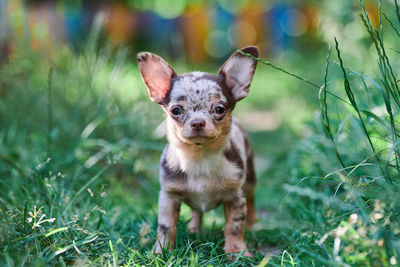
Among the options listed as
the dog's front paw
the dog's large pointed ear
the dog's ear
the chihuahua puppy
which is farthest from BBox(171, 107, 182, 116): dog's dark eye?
the dog's front paw

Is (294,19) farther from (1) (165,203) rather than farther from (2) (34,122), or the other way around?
(1) (165,203)

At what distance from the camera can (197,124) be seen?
246 centimetres

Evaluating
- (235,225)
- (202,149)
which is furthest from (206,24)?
(235,225)

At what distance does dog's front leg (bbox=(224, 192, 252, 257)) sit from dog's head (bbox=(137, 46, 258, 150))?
0.44 m

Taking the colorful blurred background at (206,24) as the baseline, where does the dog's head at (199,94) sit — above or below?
above

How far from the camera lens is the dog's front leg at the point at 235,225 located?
2.70m

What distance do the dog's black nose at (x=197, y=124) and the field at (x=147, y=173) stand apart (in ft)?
1.77

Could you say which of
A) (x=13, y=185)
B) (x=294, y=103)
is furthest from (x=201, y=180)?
(x=294, y=103)

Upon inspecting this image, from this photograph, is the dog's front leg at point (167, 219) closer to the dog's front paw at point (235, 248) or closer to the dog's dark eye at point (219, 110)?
the dog's front paw at point (235, 248)

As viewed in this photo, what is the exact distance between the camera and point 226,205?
2887 mm

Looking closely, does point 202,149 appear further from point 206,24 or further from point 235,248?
point 206,24

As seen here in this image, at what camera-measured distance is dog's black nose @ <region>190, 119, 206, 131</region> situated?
2.46m

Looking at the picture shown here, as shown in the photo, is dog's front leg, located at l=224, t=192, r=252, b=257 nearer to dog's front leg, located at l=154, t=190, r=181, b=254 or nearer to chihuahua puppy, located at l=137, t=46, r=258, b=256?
chihuahua puppy, located at l=137, t=46, r=258, b=256

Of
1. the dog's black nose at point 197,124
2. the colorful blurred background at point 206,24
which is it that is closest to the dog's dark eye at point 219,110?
the dog's black nose at point 197,124
